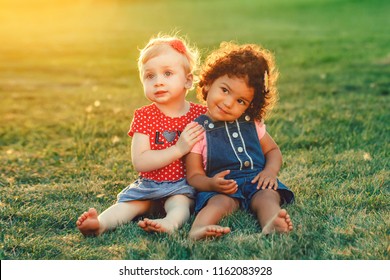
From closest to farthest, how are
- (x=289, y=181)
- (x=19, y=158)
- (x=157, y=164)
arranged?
(x=157, y=164)
(x=289, y=181)
(x=19, y=158)

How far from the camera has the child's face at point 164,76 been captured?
3613mm

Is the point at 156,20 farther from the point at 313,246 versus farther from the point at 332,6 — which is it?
the point at 313,246

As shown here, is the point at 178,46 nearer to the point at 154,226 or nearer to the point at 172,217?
the point at 172,217

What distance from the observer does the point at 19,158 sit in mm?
5031

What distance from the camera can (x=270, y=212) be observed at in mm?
3281

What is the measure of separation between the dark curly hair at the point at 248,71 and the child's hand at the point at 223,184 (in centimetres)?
44


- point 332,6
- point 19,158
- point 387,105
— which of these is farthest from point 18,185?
point 332,6

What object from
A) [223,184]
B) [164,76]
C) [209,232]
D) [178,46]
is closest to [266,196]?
[223,184]

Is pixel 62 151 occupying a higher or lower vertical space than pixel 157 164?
lower

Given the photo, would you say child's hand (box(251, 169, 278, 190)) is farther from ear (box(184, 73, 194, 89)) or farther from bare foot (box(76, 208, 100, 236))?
bare foot (box(76, 208, 100, 236))

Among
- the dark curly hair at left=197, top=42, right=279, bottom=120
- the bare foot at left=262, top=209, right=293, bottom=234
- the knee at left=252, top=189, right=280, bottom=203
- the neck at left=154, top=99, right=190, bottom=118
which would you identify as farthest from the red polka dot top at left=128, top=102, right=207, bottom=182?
the bare foot at left=262, top=209, right=293, bottom=234

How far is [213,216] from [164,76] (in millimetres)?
853

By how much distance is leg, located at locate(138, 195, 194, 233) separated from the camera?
317cm
